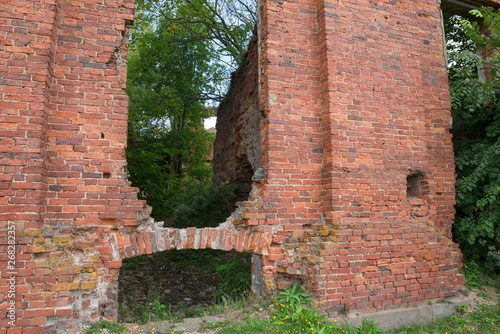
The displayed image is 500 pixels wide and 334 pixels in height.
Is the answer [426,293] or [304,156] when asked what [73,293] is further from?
[426,293]

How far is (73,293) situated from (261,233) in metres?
2.18

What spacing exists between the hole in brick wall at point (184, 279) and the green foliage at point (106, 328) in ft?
4.46

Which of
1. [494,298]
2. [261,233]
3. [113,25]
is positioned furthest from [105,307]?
[494,298]

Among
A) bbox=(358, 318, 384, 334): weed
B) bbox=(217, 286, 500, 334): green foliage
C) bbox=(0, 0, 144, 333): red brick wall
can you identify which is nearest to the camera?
bbox=(0, 0, 144, 333): red brick wall

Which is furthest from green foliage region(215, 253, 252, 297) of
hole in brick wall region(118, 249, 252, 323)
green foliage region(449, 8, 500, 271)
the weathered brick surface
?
green foliage region(449, 8, 500, 271)

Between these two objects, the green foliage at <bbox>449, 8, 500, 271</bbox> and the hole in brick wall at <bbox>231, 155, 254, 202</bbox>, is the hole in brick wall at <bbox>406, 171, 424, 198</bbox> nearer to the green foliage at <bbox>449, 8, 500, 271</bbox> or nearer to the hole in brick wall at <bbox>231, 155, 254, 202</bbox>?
the green foliage at <bbox>449, 8, 500, 271</bbox>

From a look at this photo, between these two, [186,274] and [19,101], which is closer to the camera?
[19,101]

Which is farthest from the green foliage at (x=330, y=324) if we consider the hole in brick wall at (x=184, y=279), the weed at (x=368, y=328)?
the hole in brick wall at (x=184, y=279)

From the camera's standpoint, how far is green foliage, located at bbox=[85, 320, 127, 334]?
3159 millimetres

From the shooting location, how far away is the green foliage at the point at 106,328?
3.16m

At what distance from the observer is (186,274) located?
23.6ft

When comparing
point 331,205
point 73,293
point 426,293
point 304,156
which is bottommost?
point 426,293

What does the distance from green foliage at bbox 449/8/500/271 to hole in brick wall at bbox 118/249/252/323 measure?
3890mm

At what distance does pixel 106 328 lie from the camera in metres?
3.22
